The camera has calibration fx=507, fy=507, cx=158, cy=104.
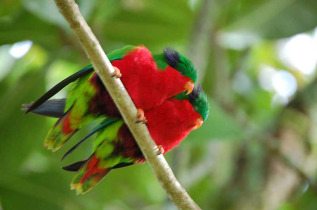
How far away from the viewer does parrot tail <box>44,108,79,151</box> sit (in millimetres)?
1849

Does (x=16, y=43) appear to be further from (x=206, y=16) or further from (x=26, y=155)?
(x=206, y=16)

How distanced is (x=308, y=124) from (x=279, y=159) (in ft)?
0.98

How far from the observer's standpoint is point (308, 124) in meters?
3.19

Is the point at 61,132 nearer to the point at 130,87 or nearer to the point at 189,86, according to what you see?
the point at 130,87

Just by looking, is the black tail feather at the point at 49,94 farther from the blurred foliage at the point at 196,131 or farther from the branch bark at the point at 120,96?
the blurred foliage at the point at 196,131

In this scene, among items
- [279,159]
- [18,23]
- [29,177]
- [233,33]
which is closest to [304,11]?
[233,33]

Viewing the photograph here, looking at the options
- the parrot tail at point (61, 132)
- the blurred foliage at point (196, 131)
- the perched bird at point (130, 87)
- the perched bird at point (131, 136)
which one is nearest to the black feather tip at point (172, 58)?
the perched bird at point (130, 87)

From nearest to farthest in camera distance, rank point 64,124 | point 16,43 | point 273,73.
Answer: point 64,124, point 16,43, point 273,73

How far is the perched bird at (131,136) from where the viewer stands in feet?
6.54

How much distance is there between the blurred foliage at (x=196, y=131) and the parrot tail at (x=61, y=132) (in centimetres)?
89

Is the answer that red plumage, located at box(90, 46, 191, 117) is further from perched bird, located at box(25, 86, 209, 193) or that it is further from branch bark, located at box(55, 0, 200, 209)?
branch bark, located at box(55, 0, 200, 209)

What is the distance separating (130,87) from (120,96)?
0.30 m

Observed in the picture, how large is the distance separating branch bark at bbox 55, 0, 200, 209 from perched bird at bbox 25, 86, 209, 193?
0.21 meters

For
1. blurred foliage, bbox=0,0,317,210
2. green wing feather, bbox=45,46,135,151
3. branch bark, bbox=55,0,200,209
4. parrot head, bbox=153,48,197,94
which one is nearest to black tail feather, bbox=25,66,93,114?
branch bark, bbox=55,0,200,209
